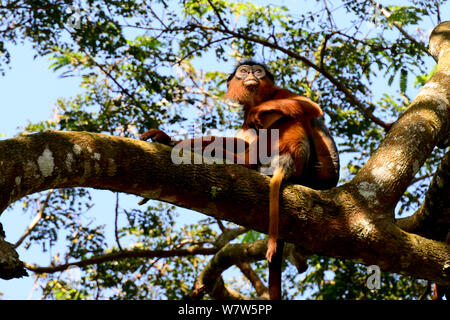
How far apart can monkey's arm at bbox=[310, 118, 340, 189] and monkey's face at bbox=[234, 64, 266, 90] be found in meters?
0.68

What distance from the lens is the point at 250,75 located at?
4.46 m

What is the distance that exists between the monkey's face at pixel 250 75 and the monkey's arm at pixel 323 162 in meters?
0.68

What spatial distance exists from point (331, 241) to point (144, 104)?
3.33 meters

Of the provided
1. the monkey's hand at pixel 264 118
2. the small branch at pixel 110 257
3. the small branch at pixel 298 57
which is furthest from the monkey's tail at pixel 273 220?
the small branch at pixel 110 257

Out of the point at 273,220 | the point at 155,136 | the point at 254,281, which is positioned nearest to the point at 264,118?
the point at 155,136

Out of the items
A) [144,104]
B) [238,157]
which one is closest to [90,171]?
[238,157]

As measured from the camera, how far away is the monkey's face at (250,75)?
438 centimetres

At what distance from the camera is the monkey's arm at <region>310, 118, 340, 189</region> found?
12.9ft

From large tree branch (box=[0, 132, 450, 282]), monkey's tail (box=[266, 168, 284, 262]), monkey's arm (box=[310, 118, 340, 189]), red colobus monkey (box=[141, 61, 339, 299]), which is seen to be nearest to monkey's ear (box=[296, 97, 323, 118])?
red colobus monkey (box=[141, 61, 339, 299])

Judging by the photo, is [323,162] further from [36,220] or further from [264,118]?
[36,220]

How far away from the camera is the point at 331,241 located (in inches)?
118

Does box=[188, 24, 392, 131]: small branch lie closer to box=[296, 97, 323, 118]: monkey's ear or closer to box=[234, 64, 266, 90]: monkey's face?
box=[234, 64, 266, 90]: monkey's face

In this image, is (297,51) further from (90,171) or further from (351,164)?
(90,171)

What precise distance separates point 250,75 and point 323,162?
104 centimetres
